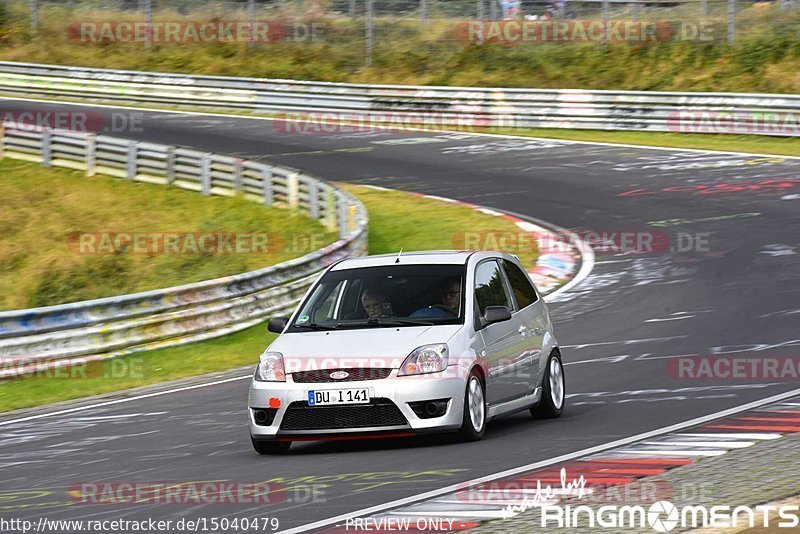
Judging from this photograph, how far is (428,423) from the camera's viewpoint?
9539 millimetres

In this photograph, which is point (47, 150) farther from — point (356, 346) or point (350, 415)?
point (350, 415)

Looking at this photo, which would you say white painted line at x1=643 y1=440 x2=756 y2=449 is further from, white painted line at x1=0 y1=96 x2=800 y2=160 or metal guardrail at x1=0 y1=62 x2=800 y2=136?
metal guardrail at x1=0 y1=62 x2=800 y2=136

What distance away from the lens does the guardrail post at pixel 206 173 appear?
27312 millimetres

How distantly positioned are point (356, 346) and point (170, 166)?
1965cm

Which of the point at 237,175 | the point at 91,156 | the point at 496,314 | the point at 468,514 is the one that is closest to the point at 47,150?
the point at 91,156

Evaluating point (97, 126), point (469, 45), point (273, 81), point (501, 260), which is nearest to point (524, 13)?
point (469, 45)

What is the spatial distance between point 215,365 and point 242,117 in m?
22.8

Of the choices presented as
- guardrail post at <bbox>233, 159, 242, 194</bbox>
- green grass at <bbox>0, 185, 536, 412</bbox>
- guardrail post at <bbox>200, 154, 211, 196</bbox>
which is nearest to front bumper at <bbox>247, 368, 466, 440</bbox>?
green grass at <bbox>0, 185, 536, 412</bbox>

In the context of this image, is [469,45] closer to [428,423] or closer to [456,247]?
[456,247]

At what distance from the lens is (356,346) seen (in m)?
9.79

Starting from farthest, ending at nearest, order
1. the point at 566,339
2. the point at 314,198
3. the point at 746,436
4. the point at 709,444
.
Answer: the point at 314,198 → the point at 566,339 → the point at 746,436 → the point at 709,444

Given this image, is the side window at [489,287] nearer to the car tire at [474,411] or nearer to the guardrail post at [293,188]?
the car tire at [474,411]

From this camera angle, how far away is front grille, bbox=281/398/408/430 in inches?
376

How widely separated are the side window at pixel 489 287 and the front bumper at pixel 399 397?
3.72ft
